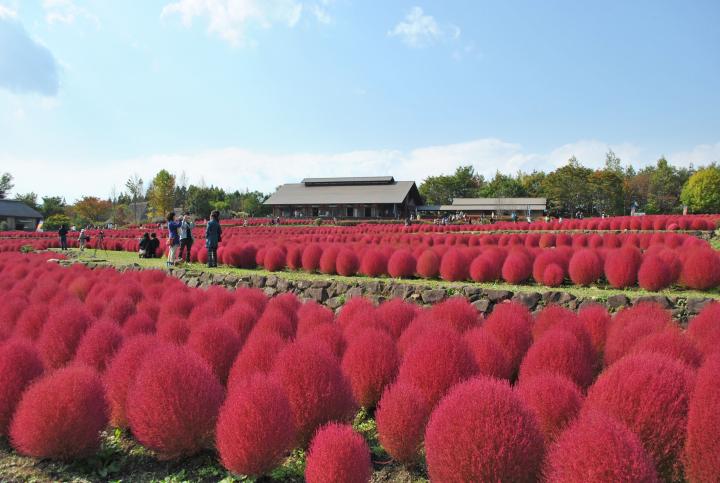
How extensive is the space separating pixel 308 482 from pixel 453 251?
31.9 ft

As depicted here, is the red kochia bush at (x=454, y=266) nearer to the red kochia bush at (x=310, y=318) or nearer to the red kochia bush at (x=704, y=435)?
the red kochia bush at (x=310, y=318)

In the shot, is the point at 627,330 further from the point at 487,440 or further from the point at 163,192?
the point at 163,192

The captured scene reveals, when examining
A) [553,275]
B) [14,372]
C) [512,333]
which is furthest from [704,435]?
[553,275]

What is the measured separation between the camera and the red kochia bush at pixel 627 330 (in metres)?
5.42

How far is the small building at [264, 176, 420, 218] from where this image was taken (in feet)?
210

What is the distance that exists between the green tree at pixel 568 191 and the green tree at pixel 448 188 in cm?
1908

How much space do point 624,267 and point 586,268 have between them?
746 mm

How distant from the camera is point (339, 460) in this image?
11.0ft

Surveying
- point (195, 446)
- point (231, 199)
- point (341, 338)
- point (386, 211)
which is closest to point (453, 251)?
point (341, 338)

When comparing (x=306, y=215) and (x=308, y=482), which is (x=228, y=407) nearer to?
(x=308, y=482)

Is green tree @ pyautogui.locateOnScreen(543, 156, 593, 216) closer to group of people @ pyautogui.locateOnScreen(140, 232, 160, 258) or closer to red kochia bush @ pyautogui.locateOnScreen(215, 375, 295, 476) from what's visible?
group of people @ pyautogui.locateOnScreen(140, 232, 160, 258)

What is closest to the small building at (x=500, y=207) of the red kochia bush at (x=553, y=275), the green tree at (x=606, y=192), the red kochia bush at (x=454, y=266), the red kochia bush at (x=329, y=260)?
the green tree at (x=606, y=192)

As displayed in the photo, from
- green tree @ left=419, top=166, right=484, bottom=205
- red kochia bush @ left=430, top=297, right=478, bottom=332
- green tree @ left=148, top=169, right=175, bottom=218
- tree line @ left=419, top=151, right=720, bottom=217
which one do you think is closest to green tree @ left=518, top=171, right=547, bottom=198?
tree line @ left=419, top=151, right=720, bottom=217

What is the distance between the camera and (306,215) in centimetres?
6700
